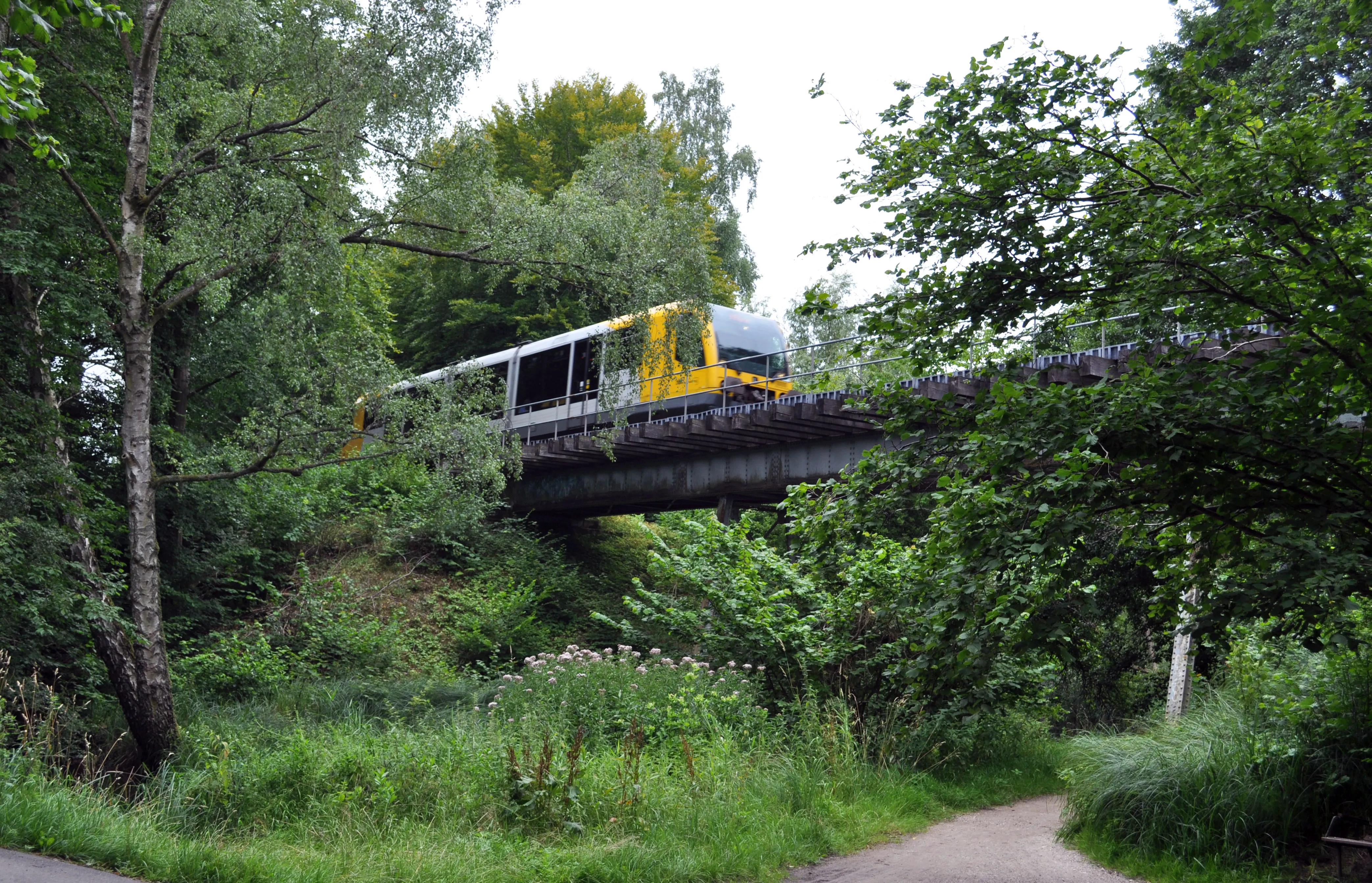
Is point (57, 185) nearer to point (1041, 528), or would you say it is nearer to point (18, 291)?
point (18, 291)

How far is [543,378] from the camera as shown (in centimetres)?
2484

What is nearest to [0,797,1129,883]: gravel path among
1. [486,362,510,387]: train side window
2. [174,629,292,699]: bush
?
[174,629,292,699]: bush

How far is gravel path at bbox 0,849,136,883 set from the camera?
483 centimetres

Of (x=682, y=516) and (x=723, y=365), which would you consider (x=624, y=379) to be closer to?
(x=723, y=365)

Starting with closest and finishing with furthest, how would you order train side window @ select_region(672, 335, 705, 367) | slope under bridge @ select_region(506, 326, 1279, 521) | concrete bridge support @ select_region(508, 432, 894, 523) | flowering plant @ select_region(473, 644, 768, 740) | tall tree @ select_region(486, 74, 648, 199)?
flowering plant @ select_region(473, 644, 768, 740) → train side window @ select_region(672, 335, 705, 367) → slope under bridge @ select_region(506, 326, 1279, 521) → concrete bridge support @ select_region(508, 432, 894, 523) → tall tree @ select_region(486, 74, 648, 199)

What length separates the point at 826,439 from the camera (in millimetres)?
17469

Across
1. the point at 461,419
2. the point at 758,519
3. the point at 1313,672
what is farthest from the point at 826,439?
the point at 1313,672

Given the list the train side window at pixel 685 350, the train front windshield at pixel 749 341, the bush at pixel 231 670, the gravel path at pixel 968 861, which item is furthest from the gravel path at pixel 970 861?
the train front windshield at pixel 749 341

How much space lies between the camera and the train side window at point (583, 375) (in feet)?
76.3

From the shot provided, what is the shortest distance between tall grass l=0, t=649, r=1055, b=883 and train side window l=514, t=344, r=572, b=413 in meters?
13.2

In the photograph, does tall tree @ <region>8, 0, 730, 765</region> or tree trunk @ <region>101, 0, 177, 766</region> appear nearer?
tree trunk @ <region>101, 0, 177, 766</region>

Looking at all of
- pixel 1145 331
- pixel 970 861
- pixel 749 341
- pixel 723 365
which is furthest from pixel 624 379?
pixel 1145 331

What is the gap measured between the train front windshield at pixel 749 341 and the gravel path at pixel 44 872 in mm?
16697

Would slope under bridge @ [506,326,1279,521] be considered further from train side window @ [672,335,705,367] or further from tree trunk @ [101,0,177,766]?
tree trunk @ [101,0,177,766]
